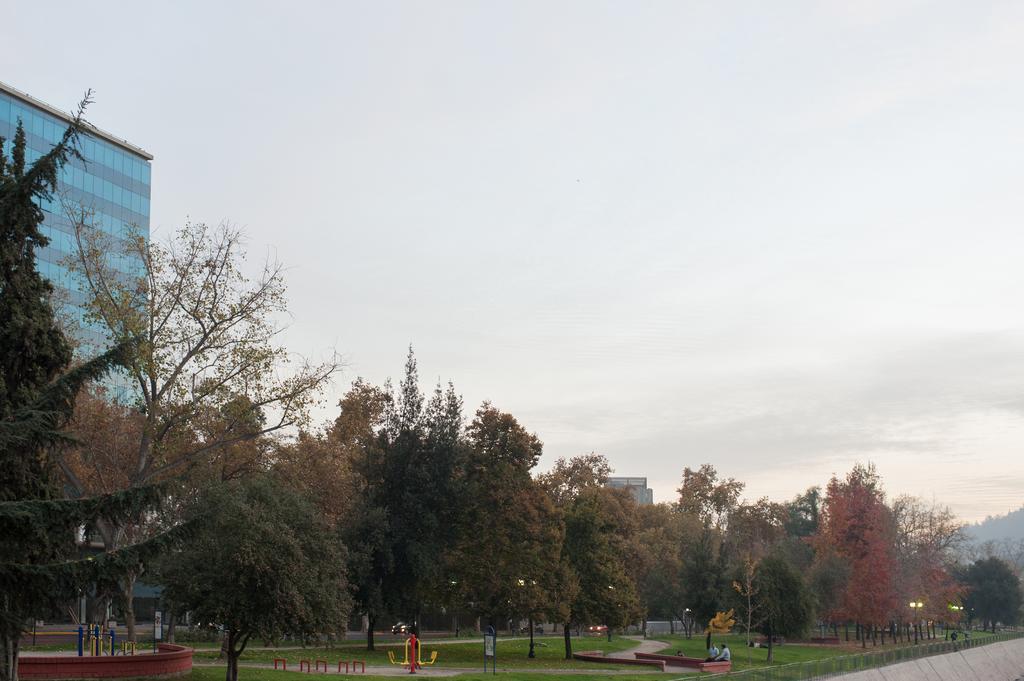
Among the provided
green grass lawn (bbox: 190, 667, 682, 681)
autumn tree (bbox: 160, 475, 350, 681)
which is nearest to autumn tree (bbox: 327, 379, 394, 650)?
green grass lawn (bbox: 190, 667, 682, 681)

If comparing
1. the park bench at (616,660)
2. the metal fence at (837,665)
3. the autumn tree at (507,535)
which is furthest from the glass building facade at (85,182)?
the metal fence at (837,665)

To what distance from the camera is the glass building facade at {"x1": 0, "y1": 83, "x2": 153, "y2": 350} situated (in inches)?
3381

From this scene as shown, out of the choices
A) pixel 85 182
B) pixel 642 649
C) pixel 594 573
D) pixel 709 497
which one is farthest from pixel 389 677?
pixel 709 497

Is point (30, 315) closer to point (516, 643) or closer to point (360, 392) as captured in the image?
point (516, 643)

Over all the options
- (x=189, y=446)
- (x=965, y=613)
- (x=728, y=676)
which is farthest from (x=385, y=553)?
(x=965, y=613)

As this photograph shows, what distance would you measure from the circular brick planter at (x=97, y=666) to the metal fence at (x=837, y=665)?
19424mm

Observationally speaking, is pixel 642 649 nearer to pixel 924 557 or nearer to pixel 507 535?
pixel 507 535

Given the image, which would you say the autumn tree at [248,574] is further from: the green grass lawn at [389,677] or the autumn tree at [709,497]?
the autumn tree at [709,497]

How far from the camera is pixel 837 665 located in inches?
1911

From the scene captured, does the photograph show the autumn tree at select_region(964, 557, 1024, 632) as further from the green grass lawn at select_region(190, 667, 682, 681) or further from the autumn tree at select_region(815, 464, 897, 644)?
the green grass lawn at select_region(190, 667, 682, 681)

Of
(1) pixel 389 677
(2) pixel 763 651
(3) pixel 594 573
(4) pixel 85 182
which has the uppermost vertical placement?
(4) pixel 85 182

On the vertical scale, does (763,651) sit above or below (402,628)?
below

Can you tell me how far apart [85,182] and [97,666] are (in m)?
71.3

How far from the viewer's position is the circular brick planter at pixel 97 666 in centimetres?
3152
